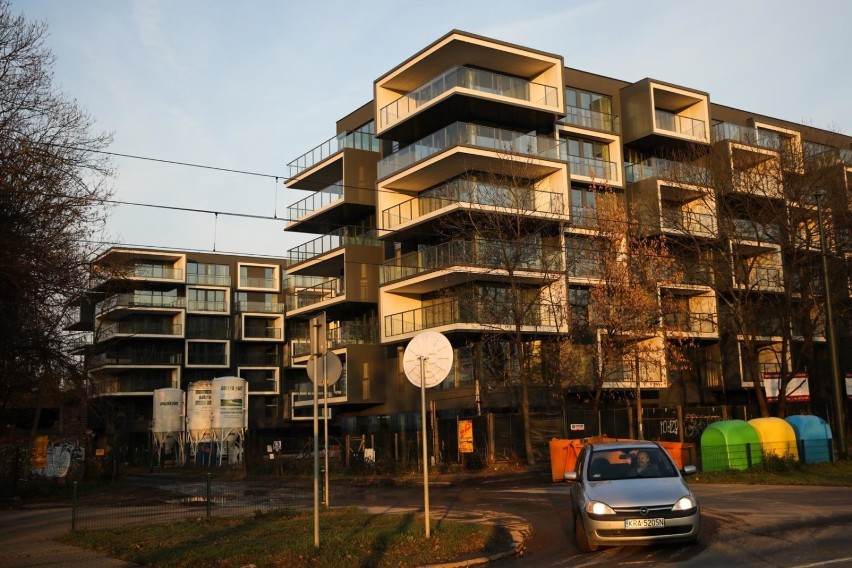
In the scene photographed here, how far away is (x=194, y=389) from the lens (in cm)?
5875

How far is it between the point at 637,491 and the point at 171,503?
15637mm

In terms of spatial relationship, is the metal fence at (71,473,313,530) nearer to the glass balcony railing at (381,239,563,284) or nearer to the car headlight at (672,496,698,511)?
the car headlight at (672,496,698,511)

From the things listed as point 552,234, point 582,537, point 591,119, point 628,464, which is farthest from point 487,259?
point 582,537

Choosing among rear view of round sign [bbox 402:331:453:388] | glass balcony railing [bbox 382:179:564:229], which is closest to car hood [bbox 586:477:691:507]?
rear view of round sign [bbox 402:331:453:388]

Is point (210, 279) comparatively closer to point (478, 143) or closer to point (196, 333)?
point (196, 333)

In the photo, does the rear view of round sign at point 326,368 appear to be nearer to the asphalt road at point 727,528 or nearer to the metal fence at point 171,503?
the metal fence at point 171,503

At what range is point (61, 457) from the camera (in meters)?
40.9

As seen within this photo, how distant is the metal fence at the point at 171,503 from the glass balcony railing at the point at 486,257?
1295 cm

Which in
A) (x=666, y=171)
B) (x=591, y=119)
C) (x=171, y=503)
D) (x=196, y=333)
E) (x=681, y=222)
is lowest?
(x=171, y=503)

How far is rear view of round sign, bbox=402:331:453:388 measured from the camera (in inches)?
535

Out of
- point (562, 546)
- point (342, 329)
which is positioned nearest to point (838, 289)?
point (342, 329)

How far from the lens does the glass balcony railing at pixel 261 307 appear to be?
84125 mm

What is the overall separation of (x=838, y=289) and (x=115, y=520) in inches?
1294

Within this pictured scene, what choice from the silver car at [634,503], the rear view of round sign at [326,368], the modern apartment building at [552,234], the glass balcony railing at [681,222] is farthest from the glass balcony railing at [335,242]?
the silver car at [634,503]
